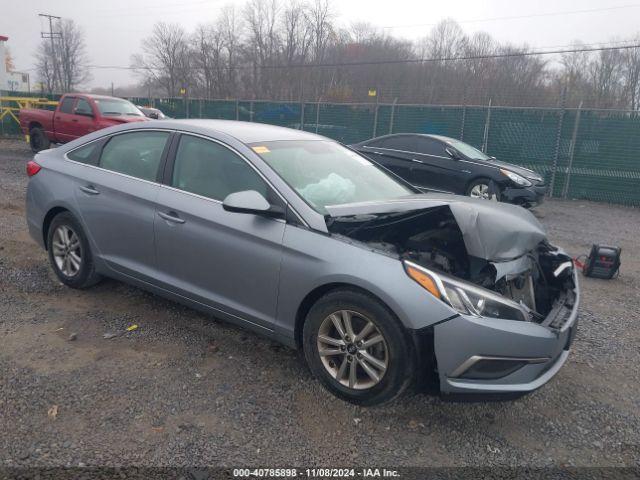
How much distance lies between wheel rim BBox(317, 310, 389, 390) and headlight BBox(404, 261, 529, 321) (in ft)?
1.25

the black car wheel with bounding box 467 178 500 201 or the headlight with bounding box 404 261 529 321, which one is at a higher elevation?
the headlight with bounding box 404 261 529 321

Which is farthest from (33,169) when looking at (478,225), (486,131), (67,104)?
(486,131)

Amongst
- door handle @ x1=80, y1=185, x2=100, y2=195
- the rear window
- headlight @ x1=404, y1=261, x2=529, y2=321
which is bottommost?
headlight @ x1=404, y1=261, x2=529, y2=321

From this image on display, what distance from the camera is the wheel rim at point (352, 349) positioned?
2930mm

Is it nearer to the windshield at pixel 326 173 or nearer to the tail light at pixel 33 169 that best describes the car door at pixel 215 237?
the windshield at pixel 326 173

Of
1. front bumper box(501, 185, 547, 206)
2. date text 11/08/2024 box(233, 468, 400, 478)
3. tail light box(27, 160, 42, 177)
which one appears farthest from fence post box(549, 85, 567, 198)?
date text 11/08/2024 box(233, 468, 400, 478)

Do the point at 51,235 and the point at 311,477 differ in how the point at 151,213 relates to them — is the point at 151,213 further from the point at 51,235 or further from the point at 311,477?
the point at 311,477

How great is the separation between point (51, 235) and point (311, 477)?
3.35m

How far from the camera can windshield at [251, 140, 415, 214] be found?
3.52 meters

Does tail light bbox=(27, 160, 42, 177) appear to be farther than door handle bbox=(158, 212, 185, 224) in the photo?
Yes

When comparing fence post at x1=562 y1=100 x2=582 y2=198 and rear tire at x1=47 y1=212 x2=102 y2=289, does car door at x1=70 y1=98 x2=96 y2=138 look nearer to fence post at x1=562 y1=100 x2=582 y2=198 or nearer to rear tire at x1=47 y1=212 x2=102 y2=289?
rear tire at x1=47 y1=212 x2=102 y2=289

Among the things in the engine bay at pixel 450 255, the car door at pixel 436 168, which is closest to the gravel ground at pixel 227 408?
the engine bay at pixel 450 255

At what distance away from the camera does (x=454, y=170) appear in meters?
10.5

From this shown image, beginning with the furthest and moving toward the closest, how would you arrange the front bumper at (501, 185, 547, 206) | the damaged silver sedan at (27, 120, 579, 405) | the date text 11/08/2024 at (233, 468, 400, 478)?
the front bumper at (501, 185, 547, 206) < the damaged silver sedan at (27, 120, 579, 405) < the date text 11/08/2024 at (233, 468, 400, 478)
